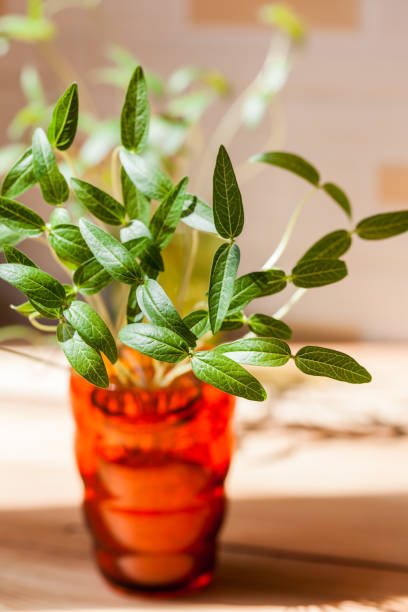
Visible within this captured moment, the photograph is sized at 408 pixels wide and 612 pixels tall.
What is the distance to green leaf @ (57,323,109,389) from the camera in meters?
0.30

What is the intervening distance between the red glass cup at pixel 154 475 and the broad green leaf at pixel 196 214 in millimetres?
143

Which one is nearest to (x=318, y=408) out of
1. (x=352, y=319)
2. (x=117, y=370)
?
(x=117, y=370)

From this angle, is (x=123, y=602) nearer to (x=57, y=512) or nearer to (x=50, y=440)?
(x=57, y=512)

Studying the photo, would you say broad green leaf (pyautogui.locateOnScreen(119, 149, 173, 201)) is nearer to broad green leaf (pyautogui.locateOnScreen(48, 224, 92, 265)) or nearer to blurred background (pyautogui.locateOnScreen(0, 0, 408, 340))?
broad green leaf (pyautogui.locateOnScreen(48, 224, 92, 265))

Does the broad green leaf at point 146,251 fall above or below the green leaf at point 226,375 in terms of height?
above

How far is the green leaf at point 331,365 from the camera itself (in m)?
0.29

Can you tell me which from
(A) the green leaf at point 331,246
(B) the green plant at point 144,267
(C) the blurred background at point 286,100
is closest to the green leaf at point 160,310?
(B) the green plant at point 144,267

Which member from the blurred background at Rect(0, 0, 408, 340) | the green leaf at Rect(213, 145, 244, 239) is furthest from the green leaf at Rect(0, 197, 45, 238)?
the blurred background at Rect(0, 0, 408, 340)

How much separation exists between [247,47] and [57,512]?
143cm

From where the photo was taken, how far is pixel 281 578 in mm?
493

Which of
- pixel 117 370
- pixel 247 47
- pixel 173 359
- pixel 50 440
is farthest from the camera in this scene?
pixel 247 47

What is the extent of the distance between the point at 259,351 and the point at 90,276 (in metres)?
0.10

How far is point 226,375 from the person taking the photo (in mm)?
289

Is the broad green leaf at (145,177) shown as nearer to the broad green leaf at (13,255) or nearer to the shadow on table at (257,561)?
the broad green leaf at (13,255)
